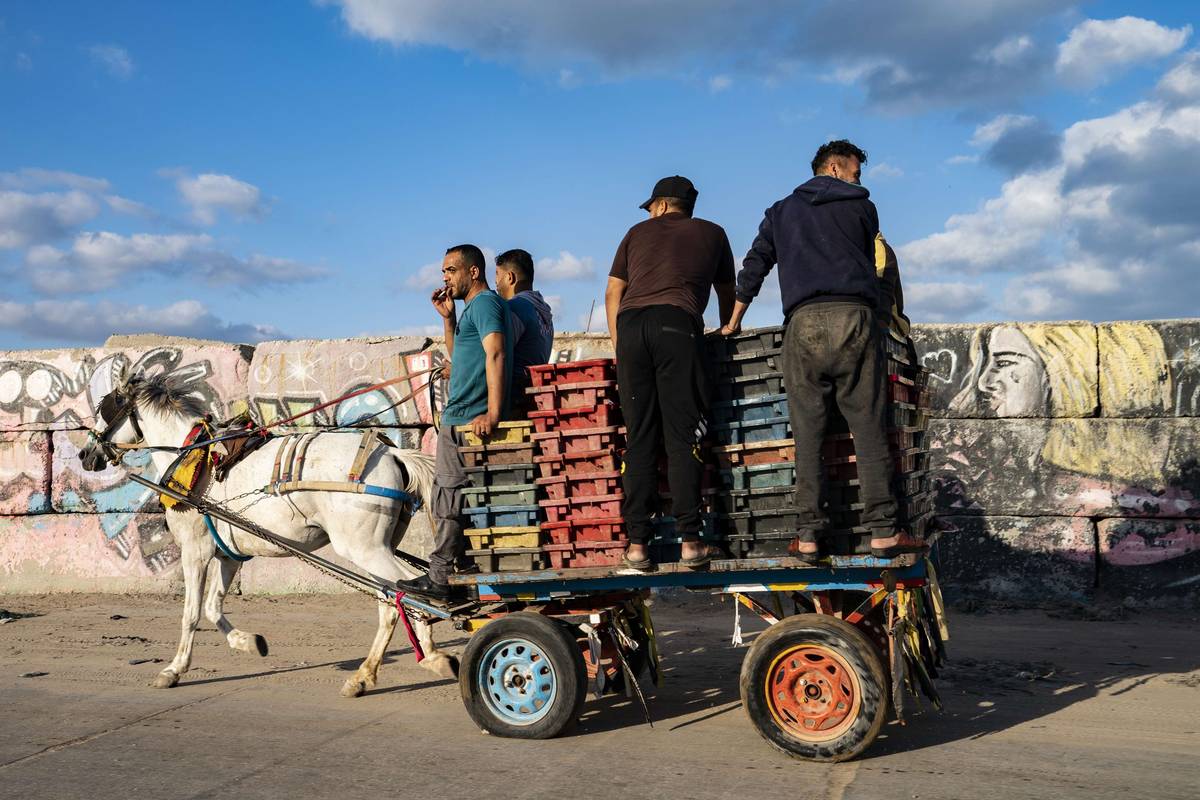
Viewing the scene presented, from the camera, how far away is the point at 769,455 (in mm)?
5281

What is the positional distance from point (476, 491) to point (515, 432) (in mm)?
389

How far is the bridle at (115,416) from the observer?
827 centimetres

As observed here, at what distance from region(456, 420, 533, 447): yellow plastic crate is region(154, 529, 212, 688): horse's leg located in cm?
307

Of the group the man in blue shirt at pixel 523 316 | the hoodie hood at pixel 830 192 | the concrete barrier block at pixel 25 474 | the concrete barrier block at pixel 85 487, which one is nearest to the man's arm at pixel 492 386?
the man in blue shirt at pixel 523 316

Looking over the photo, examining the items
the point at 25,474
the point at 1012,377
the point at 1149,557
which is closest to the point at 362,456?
the point at 1012,377

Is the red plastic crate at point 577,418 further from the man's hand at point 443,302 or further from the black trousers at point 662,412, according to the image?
the man's hand at point 443,302

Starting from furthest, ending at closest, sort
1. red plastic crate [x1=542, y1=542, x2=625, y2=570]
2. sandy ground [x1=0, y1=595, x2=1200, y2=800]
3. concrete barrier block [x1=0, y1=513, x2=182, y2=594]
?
1. concrete barrier block [x1=0, y1=513, x2=182, y2=594]
2. red plastic crate [x1=542, y1=542, x2=625, y2=570]
3. sandy ground [x1=0, y1=595, x2=1200, y2=800]

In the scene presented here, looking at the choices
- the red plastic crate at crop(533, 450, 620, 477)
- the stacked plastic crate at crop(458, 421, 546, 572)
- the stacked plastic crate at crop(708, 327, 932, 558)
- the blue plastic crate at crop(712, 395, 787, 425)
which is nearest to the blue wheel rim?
the stacked plastic crate at crop(458, 421, 546, 572)

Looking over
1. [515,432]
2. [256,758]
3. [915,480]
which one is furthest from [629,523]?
[256,758]

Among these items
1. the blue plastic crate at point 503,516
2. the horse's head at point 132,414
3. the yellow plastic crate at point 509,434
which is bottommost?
the blue plastic crate at point 503,516

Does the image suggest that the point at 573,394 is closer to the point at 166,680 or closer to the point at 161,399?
the point at 166,680

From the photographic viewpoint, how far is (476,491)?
570 centimetres

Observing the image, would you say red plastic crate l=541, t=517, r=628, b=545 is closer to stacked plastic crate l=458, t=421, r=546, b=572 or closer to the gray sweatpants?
stacked plastic crate l=458, t=421, r=546, b=572

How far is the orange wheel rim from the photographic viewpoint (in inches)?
200
